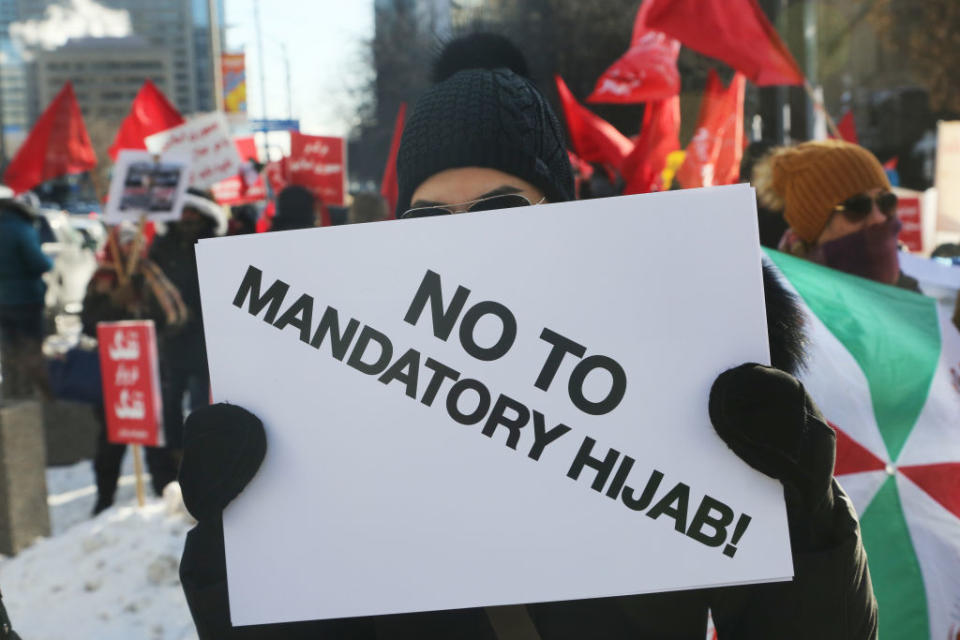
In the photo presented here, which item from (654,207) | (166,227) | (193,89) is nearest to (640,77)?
(166,227)

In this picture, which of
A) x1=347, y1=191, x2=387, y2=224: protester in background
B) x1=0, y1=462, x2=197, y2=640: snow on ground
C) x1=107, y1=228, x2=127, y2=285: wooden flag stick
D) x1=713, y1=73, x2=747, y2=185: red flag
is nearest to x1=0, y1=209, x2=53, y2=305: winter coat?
x1=107, y1=228, x2=127, y2=285: wooden flag stick

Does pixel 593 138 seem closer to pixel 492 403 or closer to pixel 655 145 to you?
pixel 655 145

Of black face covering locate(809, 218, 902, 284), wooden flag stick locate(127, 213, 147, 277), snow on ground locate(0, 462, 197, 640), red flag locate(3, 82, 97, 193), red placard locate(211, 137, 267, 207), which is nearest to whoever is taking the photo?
black face covering locate(809, 218, 902, 284)

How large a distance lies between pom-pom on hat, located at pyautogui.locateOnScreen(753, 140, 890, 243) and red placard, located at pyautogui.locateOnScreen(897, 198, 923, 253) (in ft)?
11.1

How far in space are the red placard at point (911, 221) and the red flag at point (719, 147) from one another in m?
1.26

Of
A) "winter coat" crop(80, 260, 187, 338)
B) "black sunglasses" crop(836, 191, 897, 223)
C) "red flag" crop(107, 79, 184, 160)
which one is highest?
"red flag" crop(107, 79, 184, 160)

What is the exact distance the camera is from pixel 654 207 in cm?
129

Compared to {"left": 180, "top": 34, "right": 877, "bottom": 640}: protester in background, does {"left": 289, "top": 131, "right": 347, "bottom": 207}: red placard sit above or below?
above

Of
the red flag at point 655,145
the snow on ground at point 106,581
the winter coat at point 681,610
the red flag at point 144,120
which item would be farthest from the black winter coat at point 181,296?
the winter coat at point 681,610

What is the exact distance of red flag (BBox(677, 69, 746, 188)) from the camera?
18.6 ft

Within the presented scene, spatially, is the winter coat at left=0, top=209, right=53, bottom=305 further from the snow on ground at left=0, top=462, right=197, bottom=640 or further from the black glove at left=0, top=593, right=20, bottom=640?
the black glove at left=0, top=593, right=20, bottom=640

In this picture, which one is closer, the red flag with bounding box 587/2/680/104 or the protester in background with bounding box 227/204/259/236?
the red flag with bounding box 587/2/680/104

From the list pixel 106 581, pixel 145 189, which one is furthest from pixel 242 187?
pixel 106 581

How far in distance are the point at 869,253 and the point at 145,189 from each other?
464 centimetres
